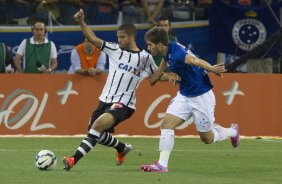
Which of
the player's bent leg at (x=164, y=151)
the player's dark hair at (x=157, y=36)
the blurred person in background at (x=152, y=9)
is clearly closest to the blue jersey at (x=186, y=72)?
the player's dark hair at (x=157, y=36)

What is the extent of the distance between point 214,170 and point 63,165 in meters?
2.09

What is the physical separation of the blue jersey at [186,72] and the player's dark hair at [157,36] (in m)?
0.16

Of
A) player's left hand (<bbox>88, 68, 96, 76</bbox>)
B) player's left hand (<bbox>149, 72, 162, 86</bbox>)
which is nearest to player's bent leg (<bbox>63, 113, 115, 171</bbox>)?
player's left hand (<bbox>149, 72, 162, 86</bbox>)

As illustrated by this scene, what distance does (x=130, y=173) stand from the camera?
13.3 metres

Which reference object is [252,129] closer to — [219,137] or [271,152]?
[271,152]

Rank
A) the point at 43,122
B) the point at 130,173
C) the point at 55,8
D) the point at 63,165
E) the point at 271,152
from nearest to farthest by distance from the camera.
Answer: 1. the point at 130,173
2. the point at 63,165
3. the point at 271,152
4. the point at 43,122
5. the point at 55,8

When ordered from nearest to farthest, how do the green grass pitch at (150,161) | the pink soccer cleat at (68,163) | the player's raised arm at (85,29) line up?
the green grass pitch at (150,161) → the pink soccer cleat at (68,163) → the player's raised arm at (85,29)

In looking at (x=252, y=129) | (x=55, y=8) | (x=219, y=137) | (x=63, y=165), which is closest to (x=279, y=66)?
(x=252, y=129)

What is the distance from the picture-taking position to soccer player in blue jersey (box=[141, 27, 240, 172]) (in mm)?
13539

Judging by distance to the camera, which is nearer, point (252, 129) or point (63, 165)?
point (63, 165)

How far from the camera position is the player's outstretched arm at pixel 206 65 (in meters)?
12.8

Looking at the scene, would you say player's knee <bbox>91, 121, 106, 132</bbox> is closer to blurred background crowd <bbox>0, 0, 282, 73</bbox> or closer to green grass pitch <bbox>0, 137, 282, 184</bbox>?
green grass pitch <bbox>0, 137, 282, 184</bbox>

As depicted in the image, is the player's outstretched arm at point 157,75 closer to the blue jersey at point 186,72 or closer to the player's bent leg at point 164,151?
the blue jersey at point 186,72

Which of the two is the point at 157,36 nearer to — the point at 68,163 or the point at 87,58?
the point at 68,163
